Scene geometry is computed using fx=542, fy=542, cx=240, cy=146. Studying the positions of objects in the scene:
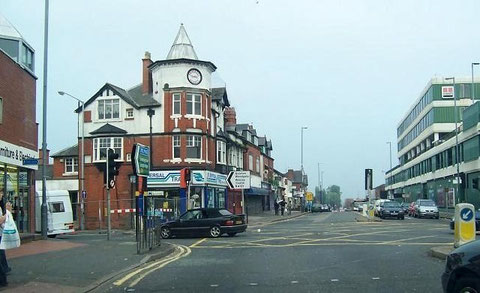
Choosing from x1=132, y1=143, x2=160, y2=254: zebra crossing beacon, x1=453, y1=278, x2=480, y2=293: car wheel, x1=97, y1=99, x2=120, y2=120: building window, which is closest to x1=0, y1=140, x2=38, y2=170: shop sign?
x1=132, y1=143, x2=160, y2=254: zebra crossing beacon

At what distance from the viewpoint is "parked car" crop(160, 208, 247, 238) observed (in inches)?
989

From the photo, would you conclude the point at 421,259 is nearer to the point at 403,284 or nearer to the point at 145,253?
the point at 403,284

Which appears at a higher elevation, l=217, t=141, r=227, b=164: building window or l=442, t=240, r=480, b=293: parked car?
l=217, t=141, r=227, b=164: building window

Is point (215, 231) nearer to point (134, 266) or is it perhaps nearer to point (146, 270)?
point (134, 266)

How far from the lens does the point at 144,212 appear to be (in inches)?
688

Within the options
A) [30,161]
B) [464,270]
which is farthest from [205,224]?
[464,270]

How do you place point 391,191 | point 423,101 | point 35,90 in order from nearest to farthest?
1. point 35,90
2. point 423,101
3. point 391,191

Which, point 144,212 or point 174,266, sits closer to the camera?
point 174,266

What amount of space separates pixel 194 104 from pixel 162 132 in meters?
3.34

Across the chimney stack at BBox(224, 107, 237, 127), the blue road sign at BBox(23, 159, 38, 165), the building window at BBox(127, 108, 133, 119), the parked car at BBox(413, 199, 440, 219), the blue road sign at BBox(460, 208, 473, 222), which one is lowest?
the parked car at BBox(413, 199, 440, 219)

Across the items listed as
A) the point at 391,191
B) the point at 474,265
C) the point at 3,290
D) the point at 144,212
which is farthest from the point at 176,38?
the point at 391,191

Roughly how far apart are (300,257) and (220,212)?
35.3 ft

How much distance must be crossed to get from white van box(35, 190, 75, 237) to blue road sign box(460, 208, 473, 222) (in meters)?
20.7

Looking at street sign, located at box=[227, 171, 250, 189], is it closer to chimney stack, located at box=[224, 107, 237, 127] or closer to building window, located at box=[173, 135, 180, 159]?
building window, located at box=[173, 135, 180, 159]
